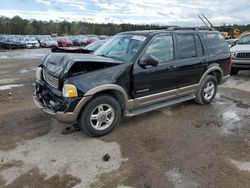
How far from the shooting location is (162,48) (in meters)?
5.16

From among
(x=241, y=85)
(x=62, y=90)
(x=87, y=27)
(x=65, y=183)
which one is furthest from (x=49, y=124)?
(x=87, y=27)

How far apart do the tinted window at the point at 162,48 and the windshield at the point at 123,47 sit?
0.77 ft

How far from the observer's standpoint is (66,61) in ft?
13.7

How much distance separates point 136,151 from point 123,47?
2.19 m

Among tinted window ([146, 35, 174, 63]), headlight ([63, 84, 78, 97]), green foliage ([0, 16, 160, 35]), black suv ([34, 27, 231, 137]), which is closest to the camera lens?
headlight ([63, 84, 78, 97])

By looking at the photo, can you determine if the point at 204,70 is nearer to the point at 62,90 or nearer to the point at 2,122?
the point at 62,90

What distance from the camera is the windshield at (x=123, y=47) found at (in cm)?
487

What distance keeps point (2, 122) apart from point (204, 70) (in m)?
4.64

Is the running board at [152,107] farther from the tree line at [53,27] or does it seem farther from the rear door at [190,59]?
the tree line at [53,27]

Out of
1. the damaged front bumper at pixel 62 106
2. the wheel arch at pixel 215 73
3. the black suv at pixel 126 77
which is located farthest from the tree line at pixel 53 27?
the damaged front bumper at pixel 62 106

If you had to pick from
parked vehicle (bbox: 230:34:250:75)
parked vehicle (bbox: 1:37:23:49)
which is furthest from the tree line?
parked vehicle (bbox: 230:34:250:75)

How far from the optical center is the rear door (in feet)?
17.9

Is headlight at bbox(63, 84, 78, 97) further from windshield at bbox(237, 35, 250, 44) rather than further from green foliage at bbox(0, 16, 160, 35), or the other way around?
green foliage at bbox(0, 16, 160, 35)

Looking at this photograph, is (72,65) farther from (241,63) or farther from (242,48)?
(242,48)
